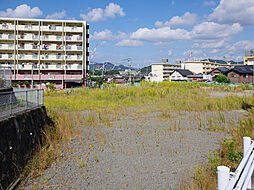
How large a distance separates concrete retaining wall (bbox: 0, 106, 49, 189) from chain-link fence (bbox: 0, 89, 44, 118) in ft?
0.61

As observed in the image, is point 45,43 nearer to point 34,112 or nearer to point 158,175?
point 34,112

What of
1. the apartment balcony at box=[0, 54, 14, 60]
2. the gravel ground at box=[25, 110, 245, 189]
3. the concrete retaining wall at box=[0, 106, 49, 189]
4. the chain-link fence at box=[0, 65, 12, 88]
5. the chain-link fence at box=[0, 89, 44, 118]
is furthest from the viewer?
the apartment balcony at box=[0, 54, 14, 60]

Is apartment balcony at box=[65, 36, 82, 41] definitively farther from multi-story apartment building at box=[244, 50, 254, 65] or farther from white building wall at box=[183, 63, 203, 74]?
white building wall at box=[183, 63, 203, 74]

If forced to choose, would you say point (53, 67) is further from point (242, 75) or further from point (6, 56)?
point (242, 75)

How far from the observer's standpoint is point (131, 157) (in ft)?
18.4

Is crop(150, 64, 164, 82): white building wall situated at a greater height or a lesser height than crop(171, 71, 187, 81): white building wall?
greater

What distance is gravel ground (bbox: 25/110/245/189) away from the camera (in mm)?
4418

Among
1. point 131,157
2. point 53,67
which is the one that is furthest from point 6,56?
point 131,157

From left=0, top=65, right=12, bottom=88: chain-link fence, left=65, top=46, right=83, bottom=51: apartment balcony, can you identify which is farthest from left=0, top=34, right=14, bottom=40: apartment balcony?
left=0, top=65, right=12, bottom=88: chain-link fence

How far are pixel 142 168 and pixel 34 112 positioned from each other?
3803 mm

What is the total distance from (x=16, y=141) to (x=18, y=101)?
136cm

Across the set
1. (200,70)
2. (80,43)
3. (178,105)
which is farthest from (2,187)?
(200,70)

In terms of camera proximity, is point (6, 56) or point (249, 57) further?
point (249, 57)

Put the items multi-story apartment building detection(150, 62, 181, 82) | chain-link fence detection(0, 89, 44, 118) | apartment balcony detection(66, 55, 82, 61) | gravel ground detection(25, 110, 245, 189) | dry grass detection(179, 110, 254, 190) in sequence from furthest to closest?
1. multi-story apartment building detection(150, 62, 181, 82)
2. apartment balcony detection(66, 55, 82, 61)
3. chain-link fence detection(0, 89, 44, 118)
4. gravel ground detection(25, 110, 245, 189)
5. dry grass detection(179, 110, 254, 190)
